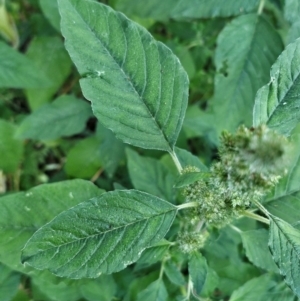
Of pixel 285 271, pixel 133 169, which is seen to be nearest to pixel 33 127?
pixel 133 169

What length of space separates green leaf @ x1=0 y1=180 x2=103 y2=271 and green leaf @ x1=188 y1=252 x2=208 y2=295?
39 cm

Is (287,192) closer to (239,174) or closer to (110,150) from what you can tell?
(239,174)

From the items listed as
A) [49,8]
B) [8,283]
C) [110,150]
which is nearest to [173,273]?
[8,283]

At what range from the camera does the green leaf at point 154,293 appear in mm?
1459

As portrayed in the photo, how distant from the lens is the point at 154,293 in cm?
147

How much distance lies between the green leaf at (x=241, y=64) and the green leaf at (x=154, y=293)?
0.70 meters

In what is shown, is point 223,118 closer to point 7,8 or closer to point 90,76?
point 90,76

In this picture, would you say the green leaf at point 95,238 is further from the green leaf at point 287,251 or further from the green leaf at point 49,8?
the green leaf at point 49,8

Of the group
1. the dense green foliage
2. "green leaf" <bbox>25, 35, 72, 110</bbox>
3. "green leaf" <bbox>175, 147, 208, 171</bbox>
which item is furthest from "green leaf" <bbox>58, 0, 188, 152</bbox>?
"green leaf" <bbox>25, 35, 72, 110</bbox>

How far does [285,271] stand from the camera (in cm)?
103

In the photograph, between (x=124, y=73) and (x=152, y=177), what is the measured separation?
684 millimetres

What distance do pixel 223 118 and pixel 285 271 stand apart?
0.90 m

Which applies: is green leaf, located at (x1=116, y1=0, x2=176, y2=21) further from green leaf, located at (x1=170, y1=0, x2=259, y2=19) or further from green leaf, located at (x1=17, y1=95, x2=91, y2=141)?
green leaf, located at (x1=17, y1=95, x2=91, y2=141)

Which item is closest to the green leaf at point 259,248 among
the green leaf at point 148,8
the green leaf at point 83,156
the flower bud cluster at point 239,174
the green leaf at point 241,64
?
the flower bud cluster at point 239,174
